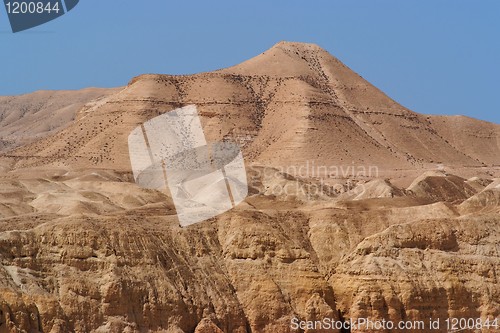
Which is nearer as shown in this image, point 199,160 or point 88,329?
point 88,329

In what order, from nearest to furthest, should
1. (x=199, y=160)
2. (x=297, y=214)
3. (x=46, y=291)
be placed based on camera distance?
(x=46, y=291), (x=297, y=214), (x=199, y=160)

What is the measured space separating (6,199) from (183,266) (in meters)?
42.2

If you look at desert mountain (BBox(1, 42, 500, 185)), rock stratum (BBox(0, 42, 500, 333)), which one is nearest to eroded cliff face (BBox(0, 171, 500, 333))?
rock stratum (BBox(0, 42, 500, 333))

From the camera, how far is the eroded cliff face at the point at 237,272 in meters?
46.6

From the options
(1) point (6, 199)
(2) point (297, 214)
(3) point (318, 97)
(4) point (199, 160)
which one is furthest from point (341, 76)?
(2) point (297, 214)

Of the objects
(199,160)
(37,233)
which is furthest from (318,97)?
(37,233)

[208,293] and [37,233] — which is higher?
[37,233]

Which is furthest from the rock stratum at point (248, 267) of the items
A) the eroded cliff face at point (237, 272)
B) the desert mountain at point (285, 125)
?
the desert mountain at point (285, 125)

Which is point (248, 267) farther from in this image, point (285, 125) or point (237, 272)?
point (285, 125)

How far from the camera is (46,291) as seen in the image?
45.9 meters

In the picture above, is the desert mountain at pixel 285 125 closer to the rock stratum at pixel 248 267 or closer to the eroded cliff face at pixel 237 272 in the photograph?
the rock stratum at pixel 248 267

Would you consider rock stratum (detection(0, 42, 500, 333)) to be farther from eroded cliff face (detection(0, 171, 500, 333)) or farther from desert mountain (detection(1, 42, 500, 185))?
desert mountain (detection(1, 42, 500, 185))

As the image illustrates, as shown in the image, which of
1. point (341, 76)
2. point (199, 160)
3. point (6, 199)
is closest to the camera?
point (6, 199)

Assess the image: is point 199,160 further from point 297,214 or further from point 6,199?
point 297,214
